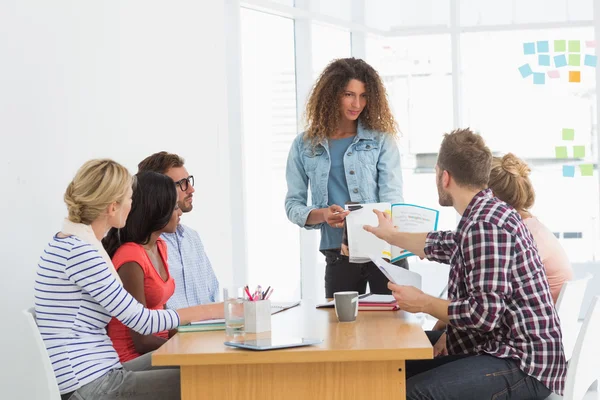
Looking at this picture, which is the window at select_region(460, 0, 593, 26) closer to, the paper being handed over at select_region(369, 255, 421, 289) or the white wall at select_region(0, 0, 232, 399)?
the white wall at select_region(0, 0, 232, 399)

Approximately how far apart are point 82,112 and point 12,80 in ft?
1.62

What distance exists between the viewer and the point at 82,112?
333 centimetres

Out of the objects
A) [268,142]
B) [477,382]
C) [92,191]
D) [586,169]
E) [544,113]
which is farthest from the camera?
[544,113]

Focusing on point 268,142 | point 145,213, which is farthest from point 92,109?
point 268,142

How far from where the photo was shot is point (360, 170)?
130 inches

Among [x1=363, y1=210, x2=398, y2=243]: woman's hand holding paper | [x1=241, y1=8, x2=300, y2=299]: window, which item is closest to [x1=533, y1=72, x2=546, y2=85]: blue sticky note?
[x1=241, y1=8, x2=300, y2=299]: window

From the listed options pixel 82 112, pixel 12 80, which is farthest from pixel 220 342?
pixel 82 112

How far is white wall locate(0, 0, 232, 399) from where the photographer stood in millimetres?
2848

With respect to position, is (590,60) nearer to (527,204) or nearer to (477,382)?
(527,204)

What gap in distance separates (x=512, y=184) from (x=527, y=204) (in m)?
0.10

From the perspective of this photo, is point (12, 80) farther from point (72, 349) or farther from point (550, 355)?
point (550, 355)

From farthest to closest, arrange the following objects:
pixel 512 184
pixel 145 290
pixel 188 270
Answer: pixel 188 270, pixel 512 184, pixel 145 290

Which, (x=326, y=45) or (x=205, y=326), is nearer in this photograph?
(x=205, y=326)

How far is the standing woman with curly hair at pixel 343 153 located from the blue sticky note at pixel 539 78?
11.3 ft
